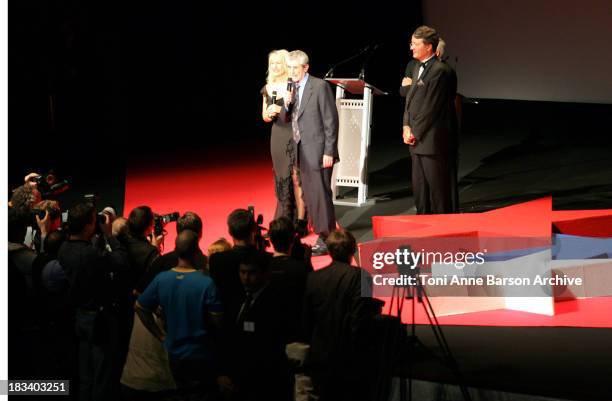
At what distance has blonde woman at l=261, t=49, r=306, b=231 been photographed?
6.48 meters

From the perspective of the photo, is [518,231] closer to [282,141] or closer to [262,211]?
[282,141]

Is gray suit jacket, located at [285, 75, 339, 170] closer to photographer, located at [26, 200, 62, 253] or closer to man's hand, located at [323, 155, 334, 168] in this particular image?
man's hand, located at [323, 155, 334, 168]

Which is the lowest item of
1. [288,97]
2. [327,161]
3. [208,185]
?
[208,185]

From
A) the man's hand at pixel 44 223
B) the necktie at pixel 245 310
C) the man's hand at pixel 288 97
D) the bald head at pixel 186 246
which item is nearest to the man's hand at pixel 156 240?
the man's hand at pixel 44 223

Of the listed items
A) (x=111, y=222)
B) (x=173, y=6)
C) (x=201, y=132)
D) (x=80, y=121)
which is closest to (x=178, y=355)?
(x=111, y=222)

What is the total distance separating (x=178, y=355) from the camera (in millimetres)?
4102

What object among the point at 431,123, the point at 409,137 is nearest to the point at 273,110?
the point at 409,137

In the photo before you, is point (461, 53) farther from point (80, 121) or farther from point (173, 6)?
point (80, 121)

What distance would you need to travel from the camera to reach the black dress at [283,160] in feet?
21.4

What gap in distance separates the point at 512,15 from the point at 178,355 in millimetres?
8749

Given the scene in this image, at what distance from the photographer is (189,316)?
4078mm

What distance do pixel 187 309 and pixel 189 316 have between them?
31mm

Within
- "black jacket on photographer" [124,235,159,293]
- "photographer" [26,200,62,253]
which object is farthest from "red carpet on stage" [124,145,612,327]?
"photographer" [26,200,62,253]

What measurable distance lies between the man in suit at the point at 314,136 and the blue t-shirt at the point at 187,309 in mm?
2288
